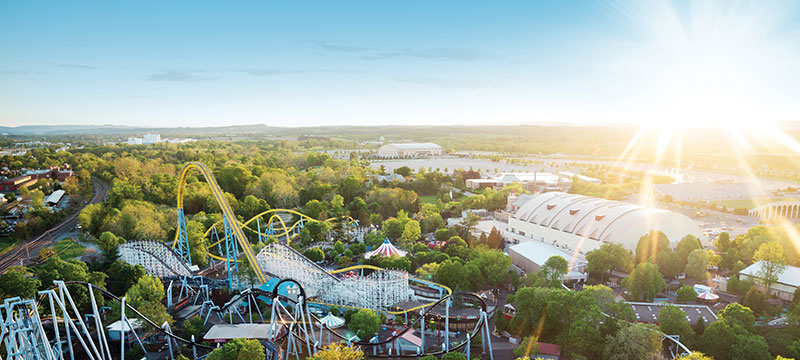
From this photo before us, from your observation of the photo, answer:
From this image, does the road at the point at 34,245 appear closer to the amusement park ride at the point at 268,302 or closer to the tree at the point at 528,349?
the amusement park ride at the point at 268,302

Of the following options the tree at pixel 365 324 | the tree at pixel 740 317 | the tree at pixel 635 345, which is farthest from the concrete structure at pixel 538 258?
the tree at pixel 365 324

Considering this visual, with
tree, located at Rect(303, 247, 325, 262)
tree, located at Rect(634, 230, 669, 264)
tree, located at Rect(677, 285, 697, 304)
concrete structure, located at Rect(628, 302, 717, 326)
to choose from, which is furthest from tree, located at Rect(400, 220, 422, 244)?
tree, located at Rect(677, 285, 697, 304)

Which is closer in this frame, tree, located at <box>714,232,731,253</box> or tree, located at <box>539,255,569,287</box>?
tree, located at <box>539,255,569,287</box>

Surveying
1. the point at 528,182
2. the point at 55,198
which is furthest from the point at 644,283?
the point at 55,198

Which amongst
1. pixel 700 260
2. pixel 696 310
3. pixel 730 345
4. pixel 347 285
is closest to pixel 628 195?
pixel 700 260

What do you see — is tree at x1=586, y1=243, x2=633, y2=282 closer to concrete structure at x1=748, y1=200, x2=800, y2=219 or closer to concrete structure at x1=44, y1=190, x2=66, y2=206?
concrete structure at x1=748, y1=200, x2=800, y2=219
